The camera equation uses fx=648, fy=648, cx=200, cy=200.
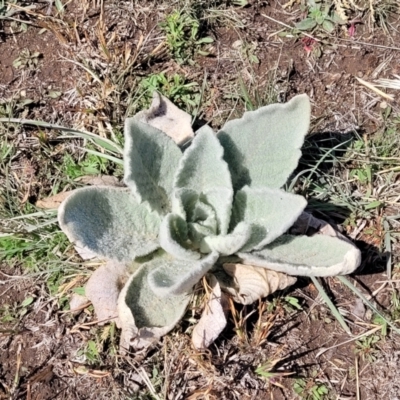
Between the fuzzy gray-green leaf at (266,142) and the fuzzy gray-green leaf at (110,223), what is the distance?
329 millimetres

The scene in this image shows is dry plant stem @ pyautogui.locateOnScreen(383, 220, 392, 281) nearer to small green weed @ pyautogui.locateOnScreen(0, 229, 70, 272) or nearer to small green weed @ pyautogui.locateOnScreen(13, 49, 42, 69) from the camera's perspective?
small green weed @ pyautogui.locateOnScreen(0, 229, 70, 272)

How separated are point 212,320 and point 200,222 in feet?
1.09

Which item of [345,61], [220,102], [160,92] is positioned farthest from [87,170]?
[345,61]

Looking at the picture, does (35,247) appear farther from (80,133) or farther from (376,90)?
(376,90)

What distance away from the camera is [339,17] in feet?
9.07

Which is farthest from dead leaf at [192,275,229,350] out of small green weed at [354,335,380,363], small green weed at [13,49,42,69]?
small green weed at [13,49,42,69]

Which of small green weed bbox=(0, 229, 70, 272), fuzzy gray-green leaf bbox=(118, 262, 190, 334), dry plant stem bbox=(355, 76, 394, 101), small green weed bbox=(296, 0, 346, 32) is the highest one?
small green weed bbox=(296, 0, 346, 32)

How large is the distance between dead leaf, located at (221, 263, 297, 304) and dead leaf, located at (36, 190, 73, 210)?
26.6 inches

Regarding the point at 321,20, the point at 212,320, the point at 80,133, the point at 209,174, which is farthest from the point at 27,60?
the point at 212,320

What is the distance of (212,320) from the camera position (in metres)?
2.13

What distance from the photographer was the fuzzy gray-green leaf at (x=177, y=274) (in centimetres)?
184

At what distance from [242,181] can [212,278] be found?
0.34m

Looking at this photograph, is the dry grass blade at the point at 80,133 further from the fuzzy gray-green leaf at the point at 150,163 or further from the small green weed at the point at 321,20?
the small green weed at the point at 321,20

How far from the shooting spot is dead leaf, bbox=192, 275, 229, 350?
2107mm
